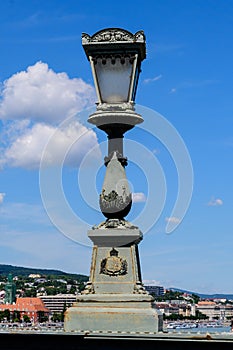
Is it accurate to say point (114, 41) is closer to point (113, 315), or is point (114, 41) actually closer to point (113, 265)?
point (113, 265)

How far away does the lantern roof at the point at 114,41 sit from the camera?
20.3 metres

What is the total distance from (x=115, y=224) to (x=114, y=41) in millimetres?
5192

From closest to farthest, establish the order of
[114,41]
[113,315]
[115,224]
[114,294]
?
[113,315] < [114,294] < [115,224] < [114,41]

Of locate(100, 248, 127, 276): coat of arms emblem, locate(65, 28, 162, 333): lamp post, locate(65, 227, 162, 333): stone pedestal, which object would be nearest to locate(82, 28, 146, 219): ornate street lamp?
locate(65, 28, 162, 333): lamp post

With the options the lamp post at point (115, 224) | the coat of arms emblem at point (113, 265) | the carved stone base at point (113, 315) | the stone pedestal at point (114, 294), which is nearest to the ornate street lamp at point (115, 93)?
the lamp post at point (115, 224)

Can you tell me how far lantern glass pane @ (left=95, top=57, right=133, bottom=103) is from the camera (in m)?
20.5

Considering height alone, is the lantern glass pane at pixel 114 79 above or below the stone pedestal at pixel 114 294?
above

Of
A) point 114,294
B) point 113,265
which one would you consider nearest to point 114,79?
point 113,265

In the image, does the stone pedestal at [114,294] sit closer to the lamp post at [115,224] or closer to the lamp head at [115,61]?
the lamp post at [115,224]

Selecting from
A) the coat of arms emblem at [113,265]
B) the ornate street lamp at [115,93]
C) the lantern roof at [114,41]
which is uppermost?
the lantern roof at [114,41]

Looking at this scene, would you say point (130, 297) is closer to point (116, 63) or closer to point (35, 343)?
point (116, 63)

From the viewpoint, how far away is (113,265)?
19422 mm

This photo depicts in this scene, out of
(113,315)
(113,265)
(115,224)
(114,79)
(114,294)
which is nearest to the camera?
(113,315)

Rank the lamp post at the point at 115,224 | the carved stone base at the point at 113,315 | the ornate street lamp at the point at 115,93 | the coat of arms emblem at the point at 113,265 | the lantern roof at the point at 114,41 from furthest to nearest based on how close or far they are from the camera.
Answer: the lantern roof at the point at 114,41 < the ornate street lamp at the point at 115,93 < the coat of arms emblem at the point at 113,265 < the lamp post at the point at 115,224 < the carved stone base at the point at 113,315
